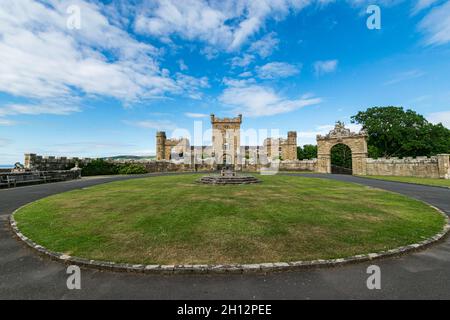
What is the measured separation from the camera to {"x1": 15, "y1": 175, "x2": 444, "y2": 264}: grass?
477cm

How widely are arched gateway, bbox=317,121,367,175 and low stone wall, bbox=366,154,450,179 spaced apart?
1129 millimetres

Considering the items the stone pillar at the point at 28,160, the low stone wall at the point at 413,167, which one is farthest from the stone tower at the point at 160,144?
the low stone wall at the point at 413,167

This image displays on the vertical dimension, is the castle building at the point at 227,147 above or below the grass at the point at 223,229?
above

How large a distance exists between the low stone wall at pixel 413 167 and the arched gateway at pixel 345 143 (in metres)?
1.13

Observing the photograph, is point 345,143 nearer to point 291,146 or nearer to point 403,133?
point 403,133

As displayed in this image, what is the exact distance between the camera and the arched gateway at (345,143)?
32.6 metres

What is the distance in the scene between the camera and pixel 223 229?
20.4 ft

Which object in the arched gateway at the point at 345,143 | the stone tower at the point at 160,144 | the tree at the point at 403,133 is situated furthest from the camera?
the stone tower at the point at 160,144

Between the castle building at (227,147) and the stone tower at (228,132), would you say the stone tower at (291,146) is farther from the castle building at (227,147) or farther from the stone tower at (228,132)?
the stone tower at (228,132)

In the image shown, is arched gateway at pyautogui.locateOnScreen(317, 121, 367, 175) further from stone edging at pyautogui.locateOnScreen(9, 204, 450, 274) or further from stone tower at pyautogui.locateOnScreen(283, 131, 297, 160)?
stone edging at pyautogui.locateOnScreen(9, 204, 450, 274)

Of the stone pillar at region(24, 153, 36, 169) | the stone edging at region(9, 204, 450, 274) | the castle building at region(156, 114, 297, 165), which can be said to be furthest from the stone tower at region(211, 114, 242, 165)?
the stone edging at region(9, 204, 450, 274)

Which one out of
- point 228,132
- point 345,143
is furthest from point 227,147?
point 345,143
